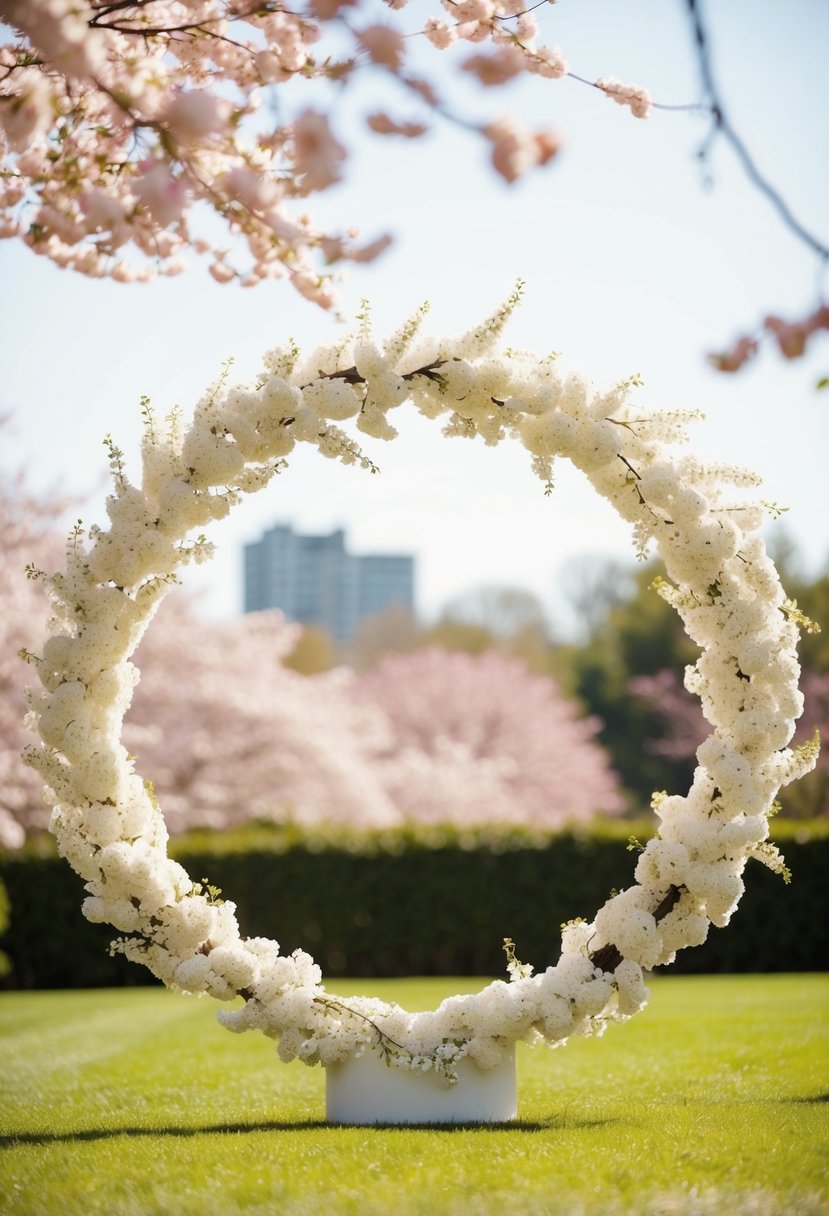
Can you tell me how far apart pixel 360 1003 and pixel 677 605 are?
2.03 metres

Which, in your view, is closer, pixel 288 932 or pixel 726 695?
pixel 726 695

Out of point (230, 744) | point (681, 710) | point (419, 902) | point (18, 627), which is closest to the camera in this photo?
point (419, 902)

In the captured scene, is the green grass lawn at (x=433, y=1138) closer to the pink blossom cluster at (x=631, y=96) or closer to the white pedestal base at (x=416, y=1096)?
the white pedestal base at (x=416, y=1096)

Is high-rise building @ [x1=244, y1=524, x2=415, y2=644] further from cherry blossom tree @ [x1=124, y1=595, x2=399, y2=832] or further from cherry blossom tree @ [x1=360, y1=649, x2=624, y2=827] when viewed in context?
cherry blossom tree @ [x1=124, y1=595, x2=399, y2=832]

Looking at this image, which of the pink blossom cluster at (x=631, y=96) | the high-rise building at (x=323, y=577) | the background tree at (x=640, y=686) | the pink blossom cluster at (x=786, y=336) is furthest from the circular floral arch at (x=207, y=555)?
the high-rise building at (x=323, y=577)

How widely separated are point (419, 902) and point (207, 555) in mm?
10047

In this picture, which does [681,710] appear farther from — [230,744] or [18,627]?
[18,627]

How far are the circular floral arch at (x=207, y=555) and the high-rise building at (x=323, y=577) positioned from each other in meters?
91.6

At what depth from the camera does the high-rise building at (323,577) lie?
102750 millimetres

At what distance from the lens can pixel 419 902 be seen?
1449 cm

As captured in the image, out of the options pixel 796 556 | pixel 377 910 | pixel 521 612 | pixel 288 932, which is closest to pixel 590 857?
pixel 377 910

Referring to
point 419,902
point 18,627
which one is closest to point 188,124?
point 419,902

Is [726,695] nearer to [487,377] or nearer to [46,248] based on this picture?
[487,377]

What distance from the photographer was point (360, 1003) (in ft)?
16.4
